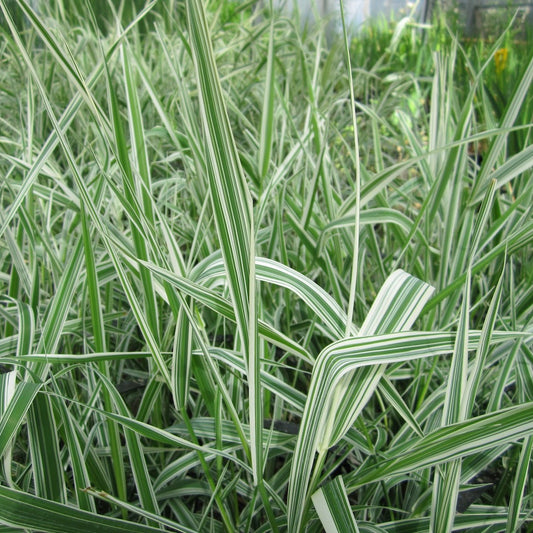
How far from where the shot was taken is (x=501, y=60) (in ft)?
4.41

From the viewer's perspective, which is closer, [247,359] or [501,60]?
[247,359]

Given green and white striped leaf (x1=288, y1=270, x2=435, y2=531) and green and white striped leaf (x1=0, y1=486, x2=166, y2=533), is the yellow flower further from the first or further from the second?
green and white striped leaf (x1=0, y1=486, x2=166, y2=533)

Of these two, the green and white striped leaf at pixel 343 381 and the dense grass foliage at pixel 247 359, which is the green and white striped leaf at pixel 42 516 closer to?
the dense grass foliage at pixel 247 359

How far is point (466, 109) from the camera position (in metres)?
0.54

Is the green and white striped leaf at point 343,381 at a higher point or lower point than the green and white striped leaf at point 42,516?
higher

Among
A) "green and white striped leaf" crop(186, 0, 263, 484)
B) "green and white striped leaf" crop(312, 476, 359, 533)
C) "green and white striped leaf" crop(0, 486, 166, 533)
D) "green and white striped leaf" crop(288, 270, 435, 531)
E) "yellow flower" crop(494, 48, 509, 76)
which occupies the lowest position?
"green and white striped leaf" crop(312, 476, 359, 533)

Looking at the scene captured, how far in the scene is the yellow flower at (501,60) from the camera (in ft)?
4.30

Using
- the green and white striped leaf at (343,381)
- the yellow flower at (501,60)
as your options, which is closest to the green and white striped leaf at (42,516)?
the green and white striped leaf at (343,381)

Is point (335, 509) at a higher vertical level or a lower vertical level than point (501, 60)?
lower

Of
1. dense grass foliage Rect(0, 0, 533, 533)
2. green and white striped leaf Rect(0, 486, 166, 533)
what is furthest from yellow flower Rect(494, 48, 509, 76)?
green and white striped leaf Rect(0, 486, 166, 533)

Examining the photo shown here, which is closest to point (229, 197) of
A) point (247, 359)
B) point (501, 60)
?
point (247, 359)

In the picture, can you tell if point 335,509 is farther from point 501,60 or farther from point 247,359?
point 501,60

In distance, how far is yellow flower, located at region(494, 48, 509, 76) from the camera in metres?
1.31

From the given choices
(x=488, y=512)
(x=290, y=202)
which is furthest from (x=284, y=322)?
(x=488, y=512)
